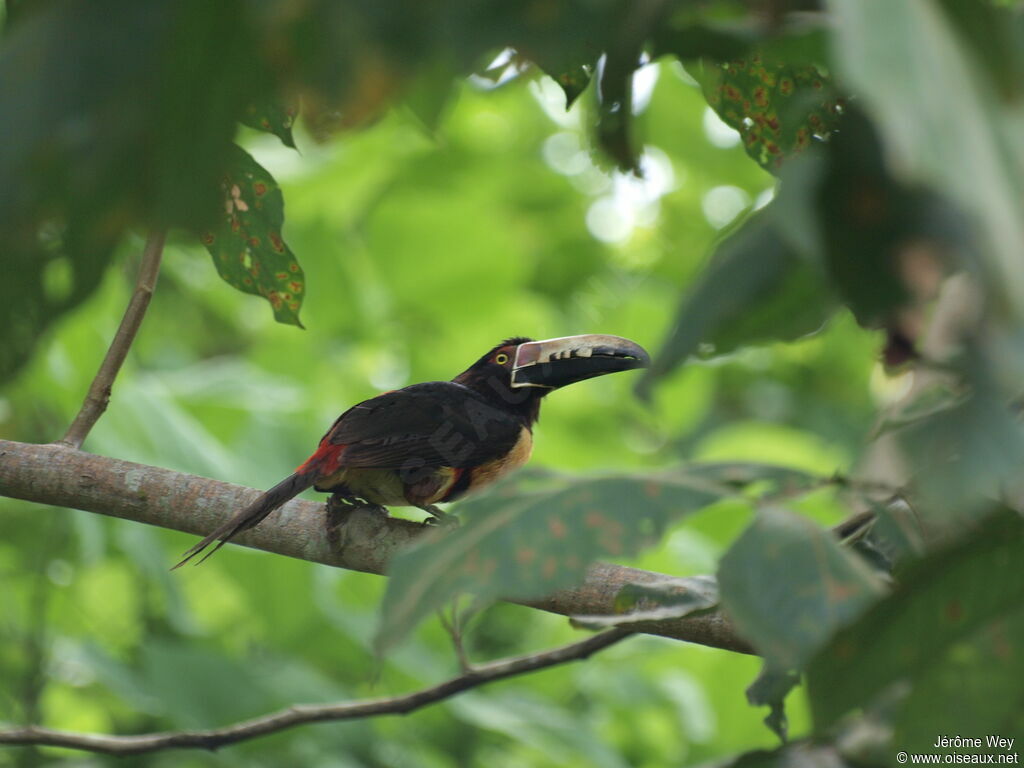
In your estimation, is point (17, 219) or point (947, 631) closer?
point (17, 219)

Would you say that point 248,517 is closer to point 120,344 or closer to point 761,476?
point 120,344

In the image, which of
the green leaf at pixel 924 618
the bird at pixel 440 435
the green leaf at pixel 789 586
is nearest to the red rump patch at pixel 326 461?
the bird at pixel 440 435

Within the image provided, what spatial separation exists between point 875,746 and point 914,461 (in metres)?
0.39

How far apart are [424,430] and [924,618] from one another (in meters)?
1.97

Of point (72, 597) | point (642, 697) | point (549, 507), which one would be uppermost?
point (72, 597)

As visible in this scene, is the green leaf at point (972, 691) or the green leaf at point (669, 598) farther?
the green leaf at point (669, 598)

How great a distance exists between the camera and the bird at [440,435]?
275cm

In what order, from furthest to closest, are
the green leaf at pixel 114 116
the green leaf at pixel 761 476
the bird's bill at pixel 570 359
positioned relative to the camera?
the bird's bill at pixel 570 359, the green leaf at pixel 761 476, the green leaf at pixel 114 116

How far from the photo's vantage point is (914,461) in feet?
2.99

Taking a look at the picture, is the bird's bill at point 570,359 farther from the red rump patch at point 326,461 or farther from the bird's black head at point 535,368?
the red rump patch at point 326,461

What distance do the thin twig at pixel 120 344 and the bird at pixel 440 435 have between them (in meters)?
0.44

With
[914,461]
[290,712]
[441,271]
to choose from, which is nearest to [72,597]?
[441,271]

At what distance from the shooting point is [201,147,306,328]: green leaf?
173cm

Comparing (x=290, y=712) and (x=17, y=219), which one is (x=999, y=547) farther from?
(x=290, y=712)
